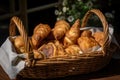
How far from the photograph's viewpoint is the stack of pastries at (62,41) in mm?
1481

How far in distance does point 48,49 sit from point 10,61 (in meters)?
0.19

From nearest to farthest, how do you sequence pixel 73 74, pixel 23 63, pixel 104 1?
pixel 23 63, pixel 73 74, pixel 104 1

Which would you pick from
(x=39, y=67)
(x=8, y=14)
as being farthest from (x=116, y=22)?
(x=39, y=67)

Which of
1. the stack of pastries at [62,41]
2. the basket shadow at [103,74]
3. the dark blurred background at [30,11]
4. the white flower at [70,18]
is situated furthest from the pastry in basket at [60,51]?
the dark blurred background at [30,11]

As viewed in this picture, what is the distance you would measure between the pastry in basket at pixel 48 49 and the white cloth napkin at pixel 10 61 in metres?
0.13

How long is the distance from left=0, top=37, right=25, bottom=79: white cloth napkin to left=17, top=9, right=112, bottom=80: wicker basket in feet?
0.09

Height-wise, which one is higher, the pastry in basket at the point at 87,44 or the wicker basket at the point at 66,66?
the pastry in basket at the point at 87,44

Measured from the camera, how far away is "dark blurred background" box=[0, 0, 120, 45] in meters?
3.68

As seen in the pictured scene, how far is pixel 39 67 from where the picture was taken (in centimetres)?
141

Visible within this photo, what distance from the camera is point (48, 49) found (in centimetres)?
151

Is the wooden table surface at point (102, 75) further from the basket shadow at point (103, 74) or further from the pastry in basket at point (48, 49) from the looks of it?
the pastry in basket at point (48, 49)

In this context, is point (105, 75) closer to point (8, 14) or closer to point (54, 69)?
point (54, 69)

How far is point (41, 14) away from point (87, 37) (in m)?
2.56

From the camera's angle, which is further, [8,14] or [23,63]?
[8,14]
